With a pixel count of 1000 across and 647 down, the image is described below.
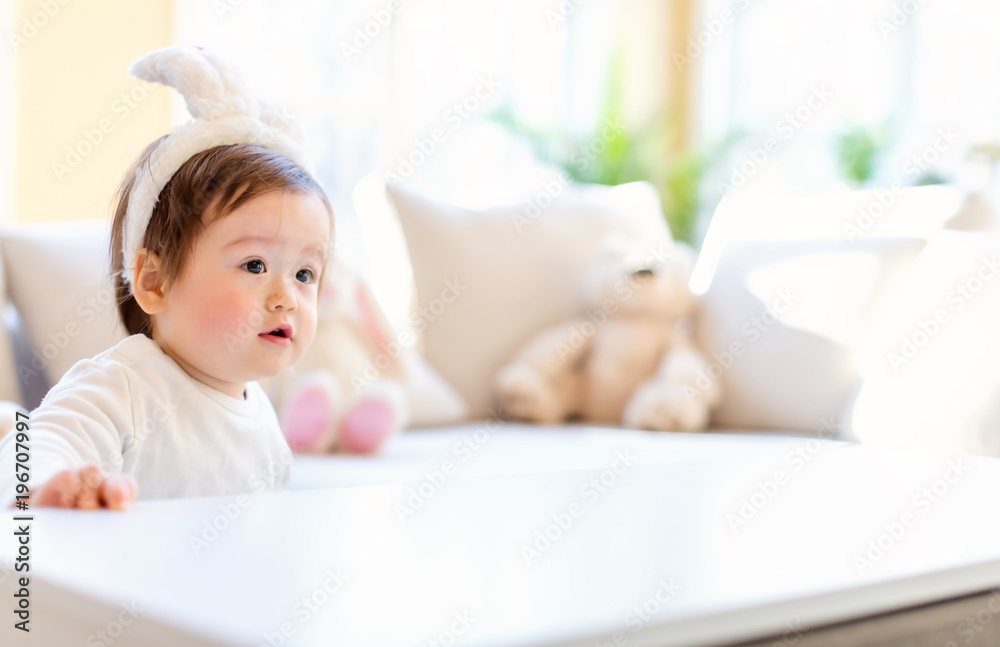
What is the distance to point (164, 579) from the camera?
0.42 meters

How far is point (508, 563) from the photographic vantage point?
488mm

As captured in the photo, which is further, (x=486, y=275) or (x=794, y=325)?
(x=486, y=275)

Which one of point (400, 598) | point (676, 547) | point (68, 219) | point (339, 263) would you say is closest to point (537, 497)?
point (676, 547)

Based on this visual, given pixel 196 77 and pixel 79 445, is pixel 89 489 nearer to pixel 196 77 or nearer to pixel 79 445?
pixel 79 445

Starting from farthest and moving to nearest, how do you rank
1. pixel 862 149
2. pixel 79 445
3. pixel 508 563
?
1. pixel 862 149
2. pixel 79 445
3. pixel 508 563

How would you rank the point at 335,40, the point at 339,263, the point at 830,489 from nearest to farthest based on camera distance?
the point at 830,489 < the point at 339,263 < the point at 335,40

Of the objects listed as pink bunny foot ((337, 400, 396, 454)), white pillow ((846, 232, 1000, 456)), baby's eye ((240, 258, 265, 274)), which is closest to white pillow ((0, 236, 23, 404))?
pink bunny foot ((337, 400, 396, 454))

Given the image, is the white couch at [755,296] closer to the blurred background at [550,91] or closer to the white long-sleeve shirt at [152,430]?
the white long-sleeve shirt at [152,430]

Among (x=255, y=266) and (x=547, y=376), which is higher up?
(x=255, y=266)

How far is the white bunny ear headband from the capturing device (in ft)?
2.87

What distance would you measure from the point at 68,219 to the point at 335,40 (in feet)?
4.08

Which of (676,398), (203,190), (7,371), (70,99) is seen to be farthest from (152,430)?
(70,99)

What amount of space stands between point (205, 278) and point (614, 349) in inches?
57.7

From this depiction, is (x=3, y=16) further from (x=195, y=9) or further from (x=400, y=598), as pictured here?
(x=400, y=598)
